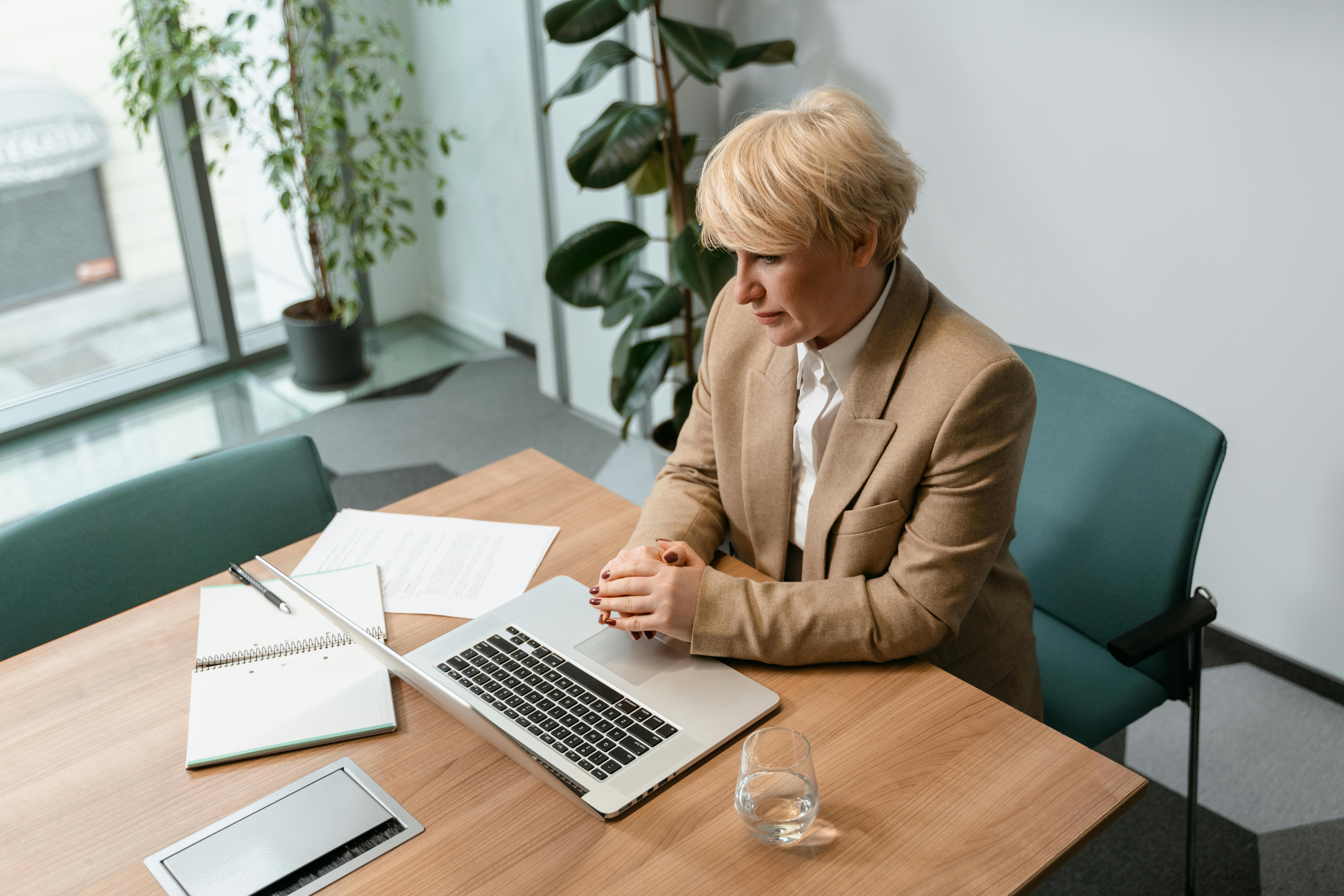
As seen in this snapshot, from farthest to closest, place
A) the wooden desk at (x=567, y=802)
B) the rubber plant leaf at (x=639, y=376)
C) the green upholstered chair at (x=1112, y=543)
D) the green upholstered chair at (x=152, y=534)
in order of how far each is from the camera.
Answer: the rubber plant leaf at (x=639, y=376)
the green upholstered chair at (x=1112, y=543)
the green upholstered chair at (x=152, y=534)
the wooden desk at (x=567, y=802)

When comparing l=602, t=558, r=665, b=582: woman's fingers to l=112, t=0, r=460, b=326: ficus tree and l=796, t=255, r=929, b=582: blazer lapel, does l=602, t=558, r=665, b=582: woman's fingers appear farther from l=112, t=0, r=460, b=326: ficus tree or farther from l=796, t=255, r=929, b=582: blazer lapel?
l=112, t=0, r=460, b=326: ficus tree

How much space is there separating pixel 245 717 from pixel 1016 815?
0.89 metres

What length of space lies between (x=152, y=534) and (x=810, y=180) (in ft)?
3.66

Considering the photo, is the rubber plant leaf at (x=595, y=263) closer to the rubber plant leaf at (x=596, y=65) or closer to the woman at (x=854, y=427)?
the rubber plant leaf at (x=596, y=65)

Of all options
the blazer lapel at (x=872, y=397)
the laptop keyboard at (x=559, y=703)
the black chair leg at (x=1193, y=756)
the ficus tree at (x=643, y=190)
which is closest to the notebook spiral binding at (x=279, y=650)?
the laptop keyboard at (x=559, y=703)

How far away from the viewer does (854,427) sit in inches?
56.9

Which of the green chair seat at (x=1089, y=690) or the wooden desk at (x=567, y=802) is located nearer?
the wooden desk at (x=567, y=802)

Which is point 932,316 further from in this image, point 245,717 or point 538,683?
point 245,717

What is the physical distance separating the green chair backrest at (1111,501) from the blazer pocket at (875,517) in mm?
499

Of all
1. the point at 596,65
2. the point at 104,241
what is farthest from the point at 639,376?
the point at 104,241

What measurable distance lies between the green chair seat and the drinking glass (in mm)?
738

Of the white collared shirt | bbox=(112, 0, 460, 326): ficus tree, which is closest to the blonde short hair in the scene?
the white collared shirt

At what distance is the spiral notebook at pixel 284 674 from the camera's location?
1.26m

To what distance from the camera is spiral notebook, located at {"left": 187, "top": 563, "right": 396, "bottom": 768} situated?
1262mm
